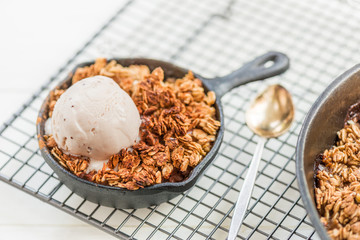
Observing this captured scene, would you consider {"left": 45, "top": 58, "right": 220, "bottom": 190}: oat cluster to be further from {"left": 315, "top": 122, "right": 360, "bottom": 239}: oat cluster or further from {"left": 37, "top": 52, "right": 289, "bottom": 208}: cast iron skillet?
{"left": 315, "top": 122, "right": 360, "bottom": 239}: oat cluster

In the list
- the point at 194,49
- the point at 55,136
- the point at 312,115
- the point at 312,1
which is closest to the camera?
the point at 312,115

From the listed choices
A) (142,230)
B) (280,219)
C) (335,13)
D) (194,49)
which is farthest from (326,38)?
(142,230)

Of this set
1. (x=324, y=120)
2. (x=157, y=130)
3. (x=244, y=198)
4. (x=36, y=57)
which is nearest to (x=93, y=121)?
(x=157, y=130)

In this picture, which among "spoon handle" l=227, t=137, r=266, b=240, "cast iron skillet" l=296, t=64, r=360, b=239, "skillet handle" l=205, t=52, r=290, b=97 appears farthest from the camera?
"skillet handle" l=205, t=52, r=290, b=97

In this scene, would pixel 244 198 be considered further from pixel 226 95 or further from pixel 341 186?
pixel 226 95

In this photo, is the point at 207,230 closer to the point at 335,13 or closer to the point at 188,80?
the point at 188,80

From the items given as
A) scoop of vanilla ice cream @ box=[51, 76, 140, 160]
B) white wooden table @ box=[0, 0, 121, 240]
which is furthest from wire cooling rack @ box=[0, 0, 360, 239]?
scoop of vanilla ice cream @ box=[51, 76, 140, 160]
